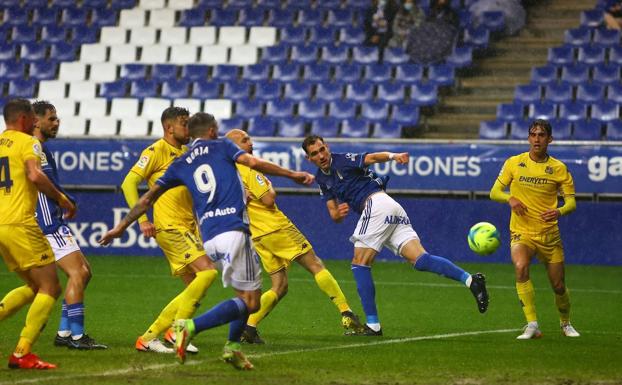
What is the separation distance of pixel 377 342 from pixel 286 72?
14.9 metres

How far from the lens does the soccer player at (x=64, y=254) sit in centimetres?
996

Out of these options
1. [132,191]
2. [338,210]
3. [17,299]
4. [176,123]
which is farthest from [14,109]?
[338,210]

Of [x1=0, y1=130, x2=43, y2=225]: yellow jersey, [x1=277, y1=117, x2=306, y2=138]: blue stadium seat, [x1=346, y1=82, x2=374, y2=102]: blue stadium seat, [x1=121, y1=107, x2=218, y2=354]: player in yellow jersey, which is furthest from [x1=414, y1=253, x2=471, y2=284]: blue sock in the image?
[x1=346, y1=82, x2=374, y2=102]: blue stadium seat

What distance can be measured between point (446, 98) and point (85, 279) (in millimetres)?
14646

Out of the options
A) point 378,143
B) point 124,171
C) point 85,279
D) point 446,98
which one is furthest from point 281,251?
point 446,98

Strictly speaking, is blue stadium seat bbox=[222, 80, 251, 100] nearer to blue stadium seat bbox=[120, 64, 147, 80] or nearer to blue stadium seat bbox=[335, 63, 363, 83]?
blue stadium seat bbox=[335, 63, 363, 83]

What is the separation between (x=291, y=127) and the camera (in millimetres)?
23156

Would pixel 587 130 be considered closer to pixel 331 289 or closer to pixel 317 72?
pixel 317 72

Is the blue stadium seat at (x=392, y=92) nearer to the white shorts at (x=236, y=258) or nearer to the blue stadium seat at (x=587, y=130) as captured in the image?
the blue stadium seat at (x=587, y=130)

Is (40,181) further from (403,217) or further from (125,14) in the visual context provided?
(125,14)

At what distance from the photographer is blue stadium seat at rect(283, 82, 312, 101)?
2419cm

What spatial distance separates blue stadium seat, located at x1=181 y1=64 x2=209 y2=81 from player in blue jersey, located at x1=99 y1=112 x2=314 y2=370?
16.9 meters

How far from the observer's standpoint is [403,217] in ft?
37.2

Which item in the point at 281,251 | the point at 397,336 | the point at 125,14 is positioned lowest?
the point at 397,336
